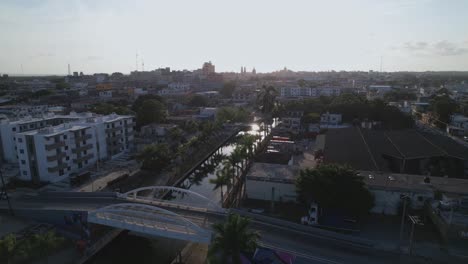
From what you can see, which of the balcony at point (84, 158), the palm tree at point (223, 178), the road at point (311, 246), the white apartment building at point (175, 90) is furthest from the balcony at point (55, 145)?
the white apartment building at point (175, 90)

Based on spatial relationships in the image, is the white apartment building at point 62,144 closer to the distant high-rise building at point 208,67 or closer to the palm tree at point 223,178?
the palm tree at point 223,178

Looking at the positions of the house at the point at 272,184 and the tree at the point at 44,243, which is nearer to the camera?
the tree at the point at 44,243

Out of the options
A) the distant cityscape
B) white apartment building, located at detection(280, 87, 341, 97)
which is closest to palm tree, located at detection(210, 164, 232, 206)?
the distant cityscape

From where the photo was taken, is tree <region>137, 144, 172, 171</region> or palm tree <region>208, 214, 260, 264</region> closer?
palm tree <region>208, 214, 260, 264</region>

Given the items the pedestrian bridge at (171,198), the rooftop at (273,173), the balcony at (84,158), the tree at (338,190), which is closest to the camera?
the tree at (338,190)

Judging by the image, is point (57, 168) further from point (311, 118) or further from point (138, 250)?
point (311, 118)

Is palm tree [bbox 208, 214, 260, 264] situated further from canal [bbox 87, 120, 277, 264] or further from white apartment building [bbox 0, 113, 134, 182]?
white apartment building [bbox 0, 113, 134, 182]
